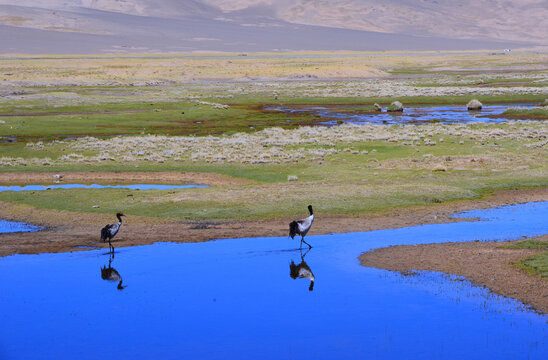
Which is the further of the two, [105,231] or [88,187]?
[88,187]

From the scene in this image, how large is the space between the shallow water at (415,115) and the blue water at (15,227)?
133 feet

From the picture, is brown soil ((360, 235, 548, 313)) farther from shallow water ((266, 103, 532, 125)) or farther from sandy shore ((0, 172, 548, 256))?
shallow water ((266, 103, 532, 125))

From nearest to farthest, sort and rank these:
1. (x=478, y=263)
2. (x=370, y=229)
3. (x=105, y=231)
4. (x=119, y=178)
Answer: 1. (x=478, y=263)
2. (x=105, y=231)
3. (x=370, y=229)
4. (x=119, y=178)

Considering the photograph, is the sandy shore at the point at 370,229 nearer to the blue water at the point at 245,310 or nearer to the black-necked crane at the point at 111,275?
the blue water at the point at 245,310

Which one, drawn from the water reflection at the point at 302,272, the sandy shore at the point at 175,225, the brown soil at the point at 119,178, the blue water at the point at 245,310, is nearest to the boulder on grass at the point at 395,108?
the brown soil at the point at 119,178

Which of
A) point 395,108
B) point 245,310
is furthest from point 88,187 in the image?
point 395,108

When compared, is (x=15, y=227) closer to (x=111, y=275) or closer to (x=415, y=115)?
(x=111, y=275)

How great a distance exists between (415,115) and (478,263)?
174 feet

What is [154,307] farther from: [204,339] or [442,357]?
[442,357]

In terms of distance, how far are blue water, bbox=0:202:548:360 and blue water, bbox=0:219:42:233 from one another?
183 inches

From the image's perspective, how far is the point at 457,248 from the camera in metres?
22.7

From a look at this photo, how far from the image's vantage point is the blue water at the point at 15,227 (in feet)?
88.5

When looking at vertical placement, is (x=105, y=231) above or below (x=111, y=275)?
above

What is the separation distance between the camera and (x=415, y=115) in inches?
2844
